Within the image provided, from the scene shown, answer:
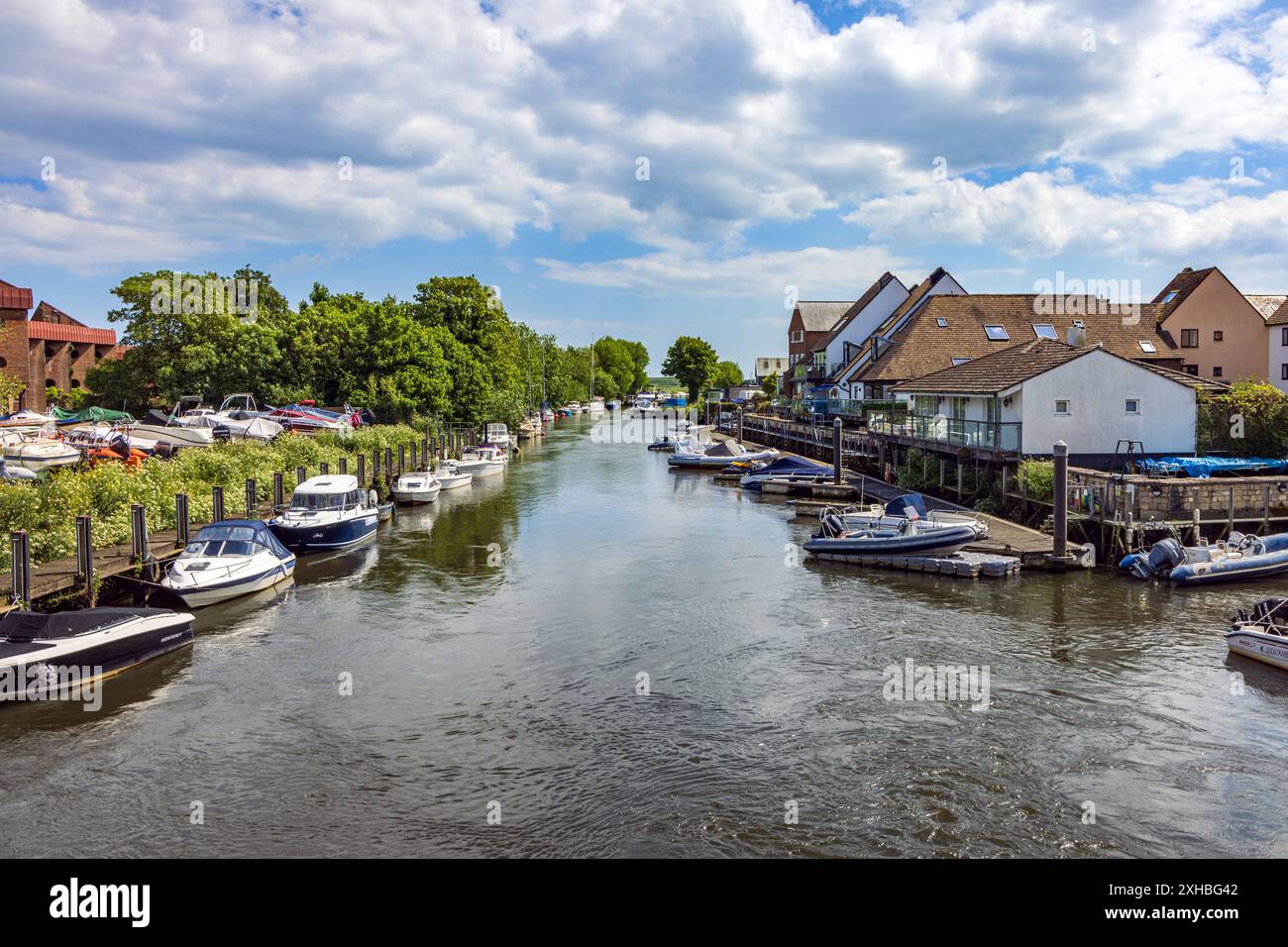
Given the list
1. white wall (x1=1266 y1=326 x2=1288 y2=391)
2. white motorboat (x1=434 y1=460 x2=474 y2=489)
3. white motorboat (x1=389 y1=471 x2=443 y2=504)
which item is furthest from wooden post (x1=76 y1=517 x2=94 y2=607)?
white wall (x1=1266 y1=326 x2=1288 y2=391)

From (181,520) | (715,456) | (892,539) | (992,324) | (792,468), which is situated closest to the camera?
(181,520)

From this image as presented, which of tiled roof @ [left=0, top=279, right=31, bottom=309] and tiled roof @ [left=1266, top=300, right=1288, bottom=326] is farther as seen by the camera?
tiled roof @ [left=0, top=279, right=31, bottom=309]

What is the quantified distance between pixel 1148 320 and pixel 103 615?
6497 cm

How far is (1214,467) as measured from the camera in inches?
1312

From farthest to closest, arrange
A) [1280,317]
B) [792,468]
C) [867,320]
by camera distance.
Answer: [867,320]
[1280,317]
[792,468]

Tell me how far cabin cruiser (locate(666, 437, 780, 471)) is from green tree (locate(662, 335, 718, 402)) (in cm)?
10344

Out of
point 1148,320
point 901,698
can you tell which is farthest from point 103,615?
point 1148,320

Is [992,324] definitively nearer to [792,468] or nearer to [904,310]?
[904,310]

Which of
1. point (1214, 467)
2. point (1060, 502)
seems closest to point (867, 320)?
point (1214, 467)

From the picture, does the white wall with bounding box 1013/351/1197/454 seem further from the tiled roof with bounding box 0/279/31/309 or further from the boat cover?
the tiled roof with bounding box 0/279/31/309

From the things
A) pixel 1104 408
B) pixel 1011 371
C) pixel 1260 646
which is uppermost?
pixel 1011 371

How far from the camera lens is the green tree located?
564ft

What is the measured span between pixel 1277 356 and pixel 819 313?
53.8 metres

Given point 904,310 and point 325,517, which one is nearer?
point 325,517
